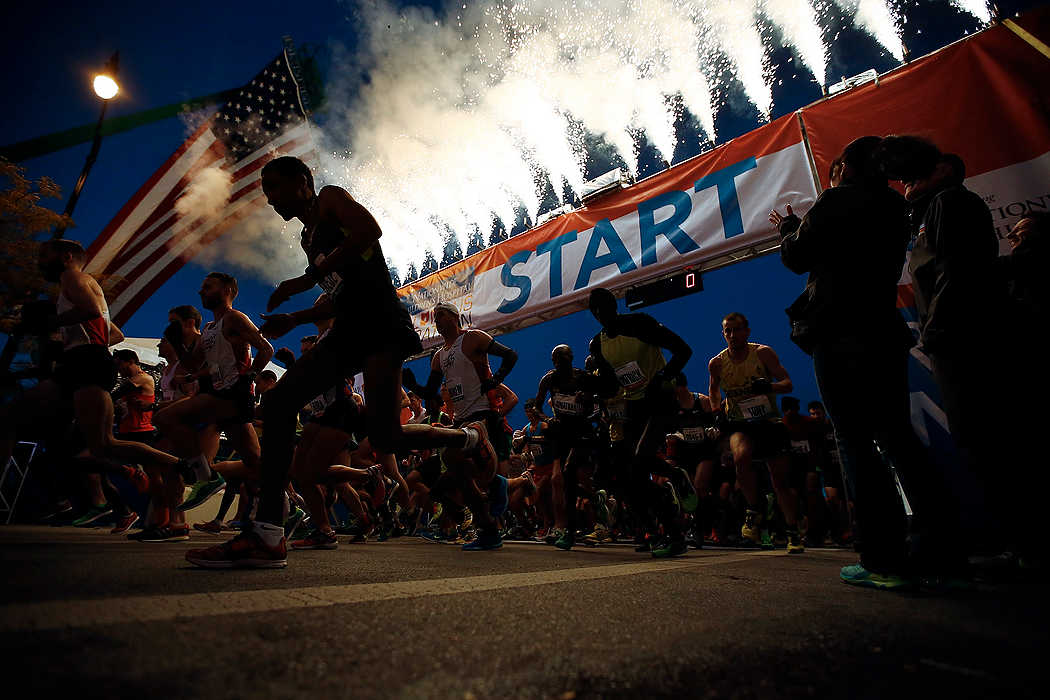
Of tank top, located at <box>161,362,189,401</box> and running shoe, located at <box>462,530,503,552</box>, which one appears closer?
running shoe, located at <box>462,530,503,552</box>

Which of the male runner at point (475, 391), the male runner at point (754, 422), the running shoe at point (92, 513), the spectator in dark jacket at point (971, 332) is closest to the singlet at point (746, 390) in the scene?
the male runner at point (754, 422)

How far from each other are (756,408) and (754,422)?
0.13 meters

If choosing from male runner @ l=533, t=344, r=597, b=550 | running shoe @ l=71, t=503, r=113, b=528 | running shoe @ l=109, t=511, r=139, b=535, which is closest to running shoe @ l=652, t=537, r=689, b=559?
male runner @ l=533, t=344, r=597, b=550

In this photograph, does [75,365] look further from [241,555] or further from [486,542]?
[486,542]

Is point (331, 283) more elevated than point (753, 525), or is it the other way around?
point (331, 283)

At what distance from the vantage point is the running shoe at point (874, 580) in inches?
73.5

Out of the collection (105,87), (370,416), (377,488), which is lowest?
(377,488)

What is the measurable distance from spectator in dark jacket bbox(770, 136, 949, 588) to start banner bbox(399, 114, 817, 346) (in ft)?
12.4

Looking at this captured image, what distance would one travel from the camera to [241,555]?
209 cm

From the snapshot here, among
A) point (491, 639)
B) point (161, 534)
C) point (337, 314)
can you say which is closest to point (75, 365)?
point (161, 534)

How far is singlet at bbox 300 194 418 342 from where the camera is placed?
252cm

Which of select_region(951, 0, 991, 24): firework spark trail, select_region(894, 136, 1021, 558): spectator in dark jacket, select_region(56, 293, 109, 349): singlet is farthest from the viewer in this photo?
select_region(951, 0, 991, 24): firework spark trail

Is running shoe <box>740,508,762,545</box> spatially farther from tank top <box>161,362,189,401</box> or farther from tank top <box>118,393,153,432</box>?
tank top <box>118,393,153,432</box>

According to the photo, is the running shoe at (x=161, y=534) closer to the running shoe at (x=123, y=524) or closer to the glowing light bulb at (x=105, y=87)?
the running shoe at (x=123, y=524)
